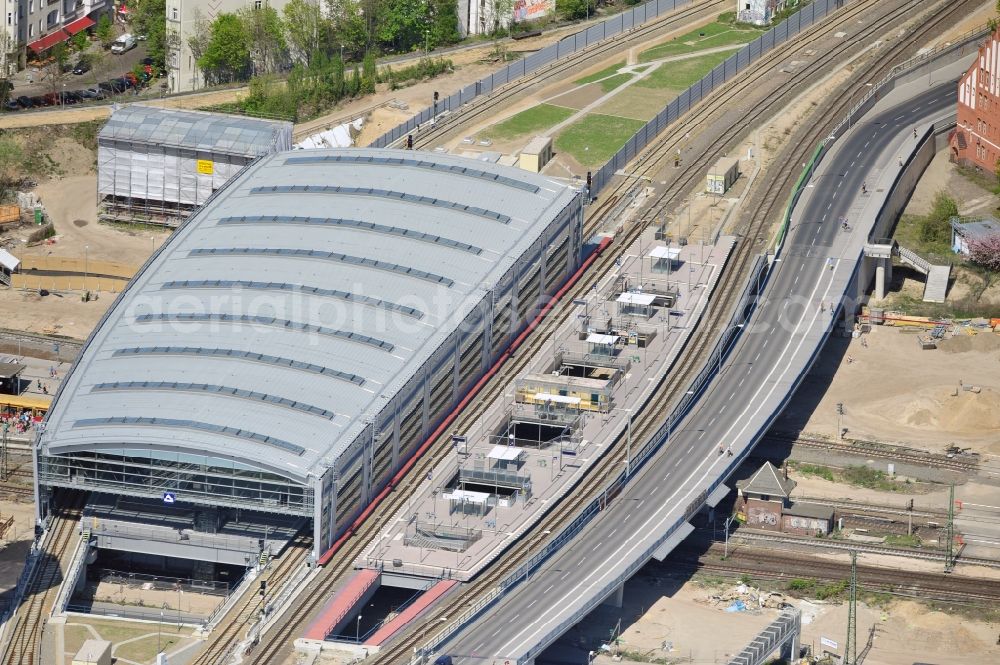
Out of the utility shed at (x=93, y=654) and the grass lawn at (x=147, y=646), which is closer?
the utility shed at (x=93, y=654)

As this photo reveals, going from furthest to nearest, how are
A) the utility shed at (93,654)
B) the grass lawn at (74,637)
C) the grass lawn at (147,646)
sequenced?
the grass lawn at (74,637) → the grass lawn at (147,646) → the utility shed at (93,654)

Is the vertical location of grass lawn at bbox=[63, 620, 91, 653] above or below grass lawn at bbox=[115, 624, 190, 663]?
above

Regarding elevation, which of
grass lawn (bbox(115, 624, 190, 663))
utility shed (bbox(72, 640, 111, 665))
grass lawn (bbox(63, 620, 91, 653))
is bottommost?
grass lawn (bbox(115, 624, 190, 663))

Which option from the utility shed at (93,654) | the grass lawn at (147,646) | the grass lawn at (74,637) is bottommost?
the grass lawn at (147,646)

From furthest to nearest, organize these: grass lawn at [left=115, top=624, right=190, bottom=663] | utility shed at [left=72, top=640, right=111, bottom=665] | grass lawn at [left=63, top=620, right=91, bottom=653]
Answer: grass lawn at [left=63, top=620, right=91, bottom=653] < grass lawn at [left=115, top=624, right=190, bottom=663] < utility shed at [left=72, top=640, right=111, bottom=665]

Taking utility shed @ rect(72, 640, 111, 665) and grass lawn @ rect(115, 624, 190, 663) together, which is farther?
grass lawn @ rect(115, 624, 190, 663)

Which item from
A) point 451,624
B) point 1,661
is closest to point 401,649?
point 451,624

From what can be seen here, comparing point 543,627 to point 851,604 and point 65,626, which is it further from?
point 65,626

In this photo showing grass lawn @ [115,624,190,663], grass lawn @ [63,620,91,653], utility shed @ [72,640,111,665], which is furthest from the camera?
grass lawn @ [63,620,91,653]
